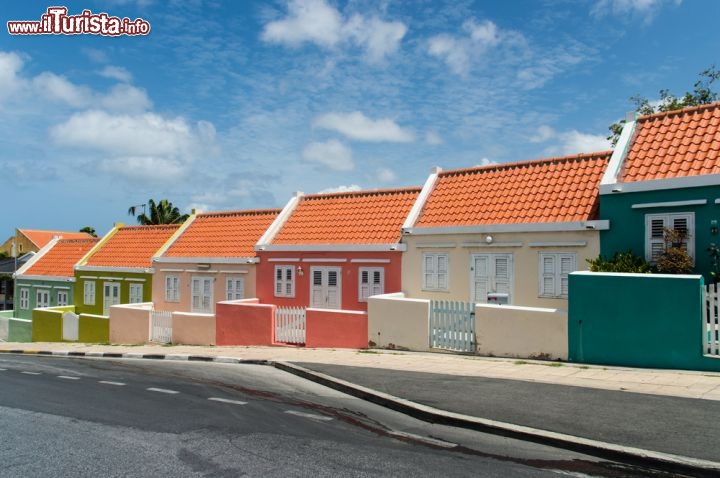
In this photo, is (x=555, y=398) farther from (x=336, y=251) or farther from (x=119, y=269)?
(x=119, y=269)

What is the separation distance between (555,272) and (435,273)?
12.8 ft

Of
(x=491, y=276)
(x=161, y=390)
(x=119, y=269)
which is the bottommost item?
(x=161, y=390)

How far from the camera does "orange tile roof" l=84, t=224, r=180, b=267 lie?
3098 cm

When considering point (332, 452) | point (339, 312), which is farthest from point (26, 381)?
point (332, 452)

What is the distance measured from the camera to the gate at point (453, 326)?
14.5 meters

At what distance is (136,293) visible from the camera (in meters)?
29.9

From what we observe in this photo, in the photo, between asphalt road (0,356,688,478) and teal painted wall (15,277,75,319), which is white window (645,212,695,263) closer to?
asphalt road (0,356,688,478)

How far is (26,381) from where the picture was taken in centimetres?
1382

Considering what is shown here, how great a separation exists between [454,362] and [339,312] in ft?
Answer: 16.5

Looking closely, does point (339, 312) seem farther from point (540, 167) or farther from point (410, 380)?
point (540, 167)

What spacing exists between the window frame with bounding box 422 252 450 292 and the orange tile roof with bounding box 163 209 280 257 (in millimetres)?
9131

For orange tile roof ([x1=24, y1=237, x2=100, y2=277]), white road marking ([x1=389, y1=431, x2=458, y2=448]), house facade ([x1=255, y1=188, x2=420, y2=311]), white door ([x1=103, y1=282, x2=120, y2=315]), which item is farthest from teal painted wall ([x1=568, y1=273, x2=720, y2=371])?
orange tile roof ([x1=24, y1=237, x2=100, y2=277])

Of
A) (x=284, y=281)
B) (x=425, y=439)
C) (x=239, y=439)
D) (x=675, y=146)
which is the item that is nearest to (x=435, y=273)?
(x=284, y=281)

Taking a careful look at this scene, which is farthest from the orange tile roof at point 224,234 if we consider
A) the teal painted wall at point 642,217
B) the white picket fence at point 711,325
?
the white picket fence at point 711,325
